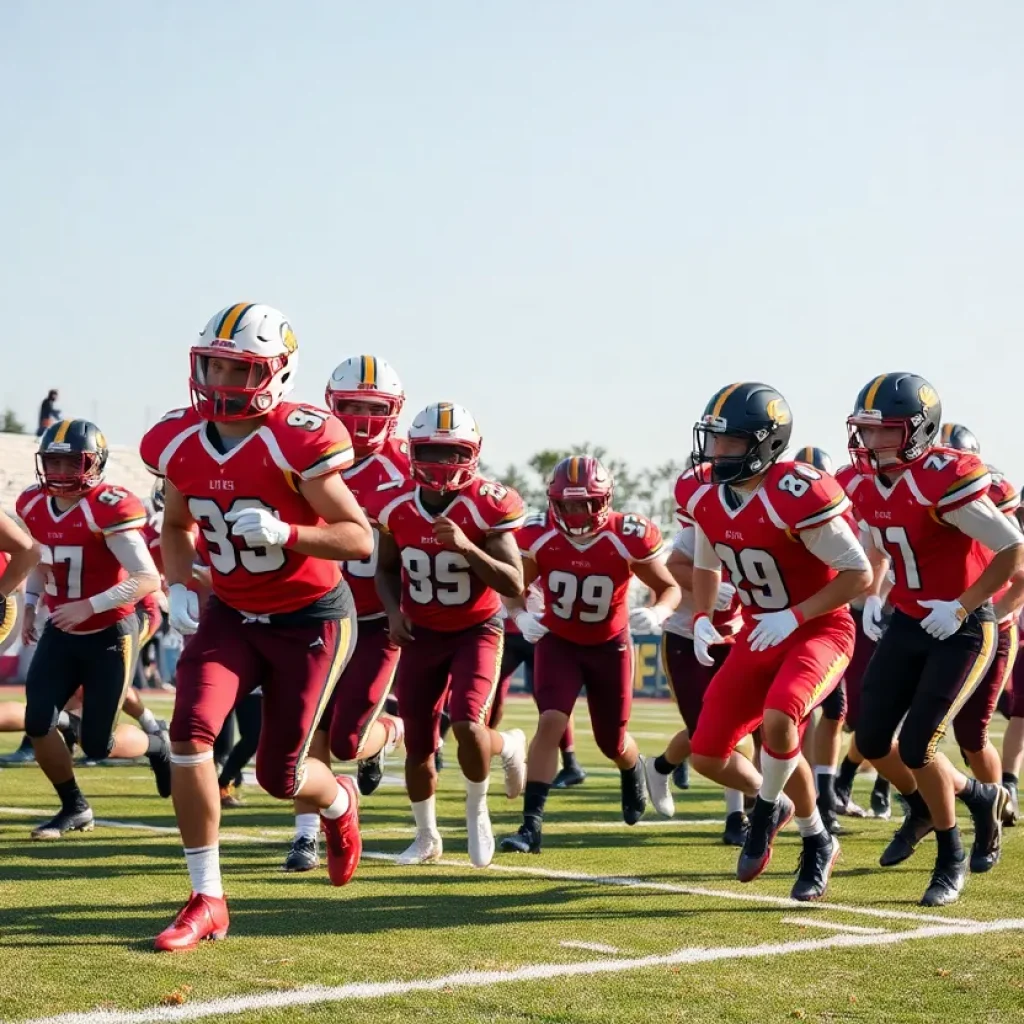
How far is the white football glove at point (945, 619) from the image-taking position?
6512 mm

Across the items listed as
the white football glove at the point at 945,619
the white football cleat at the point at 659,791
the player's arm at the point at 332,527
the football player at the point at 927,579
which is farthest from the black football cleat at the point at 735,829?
the player's arm at the point at 332,527

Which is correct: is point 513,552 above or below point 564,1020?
above

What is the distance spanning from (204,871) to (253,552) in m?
1.06

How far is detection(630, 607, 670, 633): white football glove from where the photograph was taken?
26.2 ft

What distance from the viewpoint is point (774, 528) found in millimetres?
6367

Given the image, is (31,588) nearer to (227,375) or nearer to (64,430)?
(64,430)

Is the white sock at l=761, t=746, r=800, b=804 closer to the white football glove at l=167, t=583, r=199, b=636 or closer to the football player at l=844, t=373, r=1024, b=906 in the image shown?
the football player at l=844, t=373, r=1024, b=906

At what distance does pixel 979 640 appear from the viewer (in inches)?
264

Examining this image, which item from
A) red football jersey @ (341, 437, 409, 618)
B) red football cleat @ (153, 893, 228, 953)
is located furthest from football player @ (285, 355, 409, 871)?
red football cleat @ (153, 893, 228, 953)

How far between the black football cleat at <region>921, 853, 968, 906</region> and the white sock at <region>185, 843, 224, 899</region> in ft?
9.03

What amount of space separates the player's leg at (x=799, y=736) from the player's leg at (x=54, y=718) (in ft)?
11.5

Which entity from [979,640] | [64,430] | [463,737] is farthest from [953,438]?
[64,430]

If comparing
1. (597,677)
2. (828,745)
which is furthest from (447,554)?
(828,745)

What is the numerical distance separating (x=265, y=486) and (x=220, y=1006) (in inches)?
71.2
